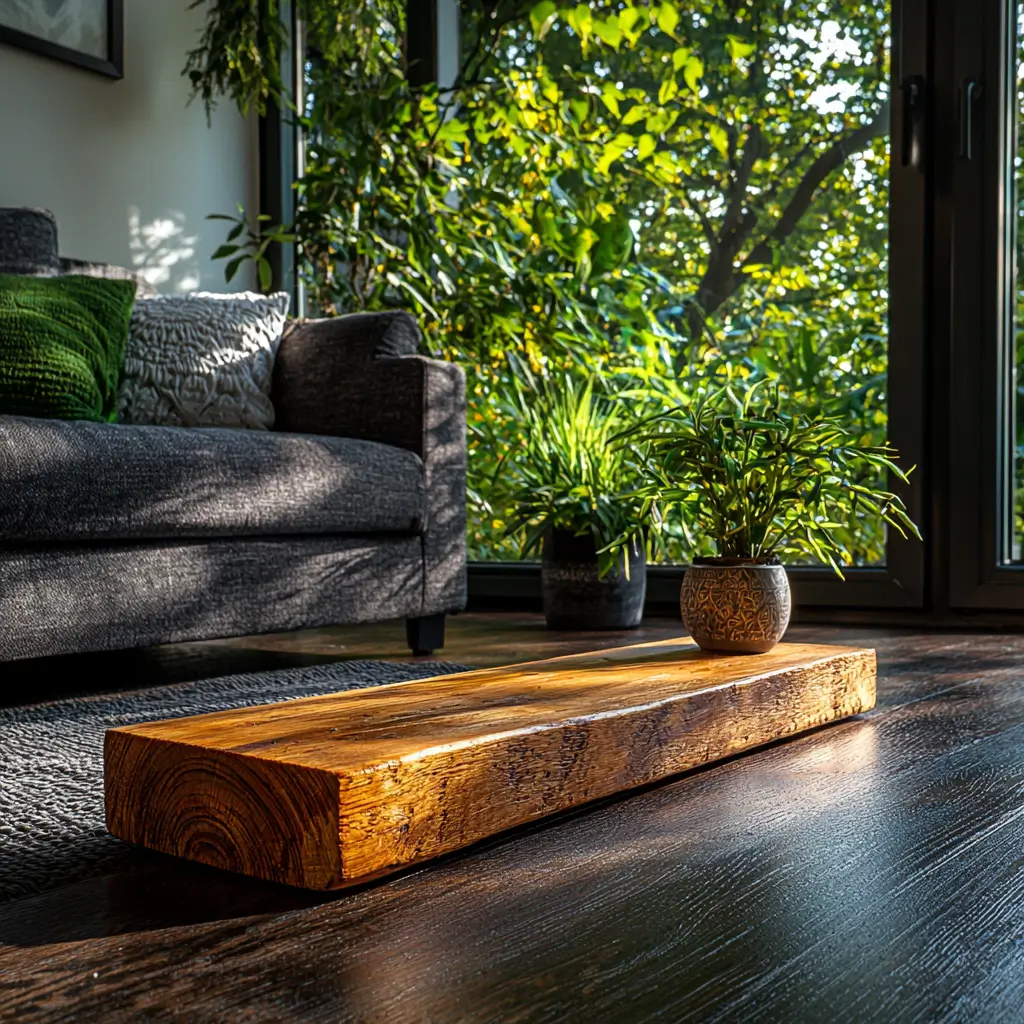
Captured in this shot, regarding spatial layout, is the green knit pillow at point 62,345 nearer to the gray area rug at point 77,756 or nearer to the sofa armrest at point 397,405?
the sofa armrest at point 397,405

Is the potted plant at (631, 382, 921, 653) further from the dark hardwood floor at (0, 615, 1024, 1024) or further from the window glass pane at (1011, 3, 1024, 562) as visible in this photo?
the window glass pane at (1011, 3, 1024, 562)

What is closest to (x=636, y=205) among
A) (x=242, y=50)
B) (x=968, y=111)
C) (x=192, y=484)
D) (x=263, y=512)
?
(x=968, y=111)

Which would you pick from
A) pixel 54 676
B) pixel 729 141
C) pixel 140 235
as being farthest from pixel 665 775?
pixel 140 235

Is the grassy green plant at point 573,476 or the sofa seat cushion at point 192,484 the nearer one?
the sofa seat cushion at point 192,484

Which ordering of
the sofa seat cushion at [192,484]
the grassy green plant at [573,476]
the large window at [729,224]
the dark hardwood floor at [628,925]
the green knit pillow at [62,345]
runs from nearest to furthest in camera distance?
the dark hardwood floor at [628,925] → the sofa seat cushion at [192,484] → the green knit pillow at [62,345] → the grassy green plant at [573,476] → the large window at [729,224]

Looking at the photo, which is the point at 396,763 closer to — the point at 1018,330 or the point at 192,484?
the point at 192,484

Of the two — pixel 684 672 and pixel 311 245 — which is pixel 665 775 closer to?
pixel 684 672

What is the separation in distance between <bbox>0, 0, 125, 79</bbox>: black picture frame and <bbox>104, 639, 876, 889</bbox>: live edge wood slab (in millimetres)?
2469

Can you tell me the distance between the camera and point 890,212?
9.88ft

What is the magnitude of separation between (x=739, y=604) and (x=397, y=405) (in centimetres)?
106

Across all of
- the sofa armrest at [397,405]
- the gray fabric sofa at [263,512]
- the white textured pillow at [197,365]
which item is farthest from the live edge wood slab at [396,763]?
the white textured pillow at [197,365]

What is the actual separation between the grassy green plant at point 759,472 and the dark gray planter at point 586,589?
122 centimetres

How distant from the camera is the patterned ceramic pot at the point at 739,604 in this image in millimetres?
1541

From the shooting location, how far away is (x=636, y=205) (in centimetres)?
341
